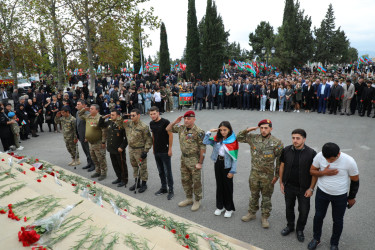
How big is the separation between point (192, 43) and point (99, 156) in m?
27.6

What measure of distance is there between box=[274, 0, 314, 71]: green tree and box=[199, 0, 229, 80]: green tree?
928cm

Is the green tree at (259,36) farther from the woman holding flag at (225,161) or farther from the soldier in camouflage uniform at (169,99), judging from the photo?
the woman holding flag at (225,161)

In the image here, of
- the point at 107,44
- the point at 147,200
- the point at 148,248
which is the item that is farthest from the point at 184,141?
the point at 107,44

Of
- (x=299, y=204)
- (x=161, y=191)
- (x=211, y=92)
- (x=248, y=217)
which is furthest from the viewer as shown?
(x=211, y=92)

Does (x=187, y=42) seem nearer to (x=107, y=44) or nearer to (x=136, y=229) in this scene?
(x=107, y=44)

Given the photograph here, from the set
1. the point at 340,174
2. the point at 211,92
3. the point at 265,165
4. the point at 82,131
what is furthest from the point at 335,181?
the point at 211,92

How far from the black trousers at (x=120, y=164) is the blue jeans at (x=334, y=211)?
430 cm

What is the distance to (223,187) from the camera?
15.8ft

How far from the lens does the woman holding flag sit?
457 centimetres

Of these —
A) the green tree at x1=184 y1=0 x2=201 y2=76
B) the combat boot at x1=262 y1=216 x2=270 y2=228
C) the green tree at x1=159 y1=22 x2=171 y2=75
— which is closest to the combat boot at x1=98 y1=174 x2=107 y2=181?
the combat boot at x1=262 y1=216 x2=270 y2=228

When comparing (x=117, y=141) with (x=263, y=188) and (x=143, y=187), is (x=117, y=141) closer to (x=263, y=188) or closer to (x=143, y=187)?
(x=143, y=187)

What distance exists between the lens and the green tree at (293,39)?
110 feet

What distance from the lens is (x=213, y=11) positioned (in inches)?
1128

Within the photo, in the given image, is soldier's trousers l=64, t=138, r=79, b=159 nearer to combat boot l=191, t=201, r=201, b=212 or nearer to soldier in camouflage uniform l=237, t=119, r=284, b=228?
combat boot l=191, t=201, r=201, b=212
